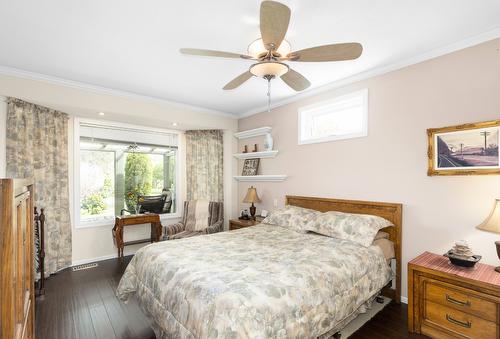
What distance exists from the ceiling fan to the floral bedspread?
161 cm

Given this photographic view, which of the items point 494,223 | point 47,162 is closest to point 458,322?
point 494,223

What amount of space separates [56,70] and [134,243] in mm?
2891

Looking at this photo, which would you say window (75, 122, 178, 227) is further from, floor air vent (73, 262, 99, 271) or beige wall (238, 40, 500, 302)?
beige wall (238, 40, 500, 302)

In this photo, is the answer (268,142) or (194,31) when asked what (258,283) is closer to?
(194,31)

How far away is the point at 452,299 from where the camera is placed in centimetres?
209

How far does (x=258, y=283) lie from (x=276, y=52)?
1714 millimetres

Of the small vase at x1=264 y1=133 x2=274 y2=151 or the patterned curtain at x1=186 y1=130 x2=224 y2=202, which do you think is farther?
the patterned curtain at x1=186 y1=130 x2=224 y2=202

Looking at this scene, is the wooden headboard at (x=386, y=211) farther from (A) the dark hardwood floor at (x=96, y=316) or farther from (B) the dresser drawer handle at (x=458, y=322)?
(B) the dresser drawer handle at (x=458, y=322)

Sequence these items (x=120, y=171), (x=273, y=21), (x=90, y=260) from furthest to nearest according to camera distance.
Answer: (x=120, y=171) → (x=90, y=260) → (x=273, y=21)

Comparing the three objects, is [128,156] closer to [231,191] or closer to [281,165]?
[231,191]

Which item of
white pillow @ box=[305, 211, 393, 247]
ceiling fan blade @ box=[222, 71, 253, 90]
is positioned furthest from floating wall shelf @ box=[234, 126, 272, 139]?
ceiling fan blade @ box=[222, 71, 253, 90]

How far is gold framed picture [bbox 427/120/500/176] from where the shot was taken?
2291 mm

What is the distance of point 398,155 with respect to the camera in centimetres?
293

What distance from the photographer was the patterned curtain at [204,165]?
5.04m
